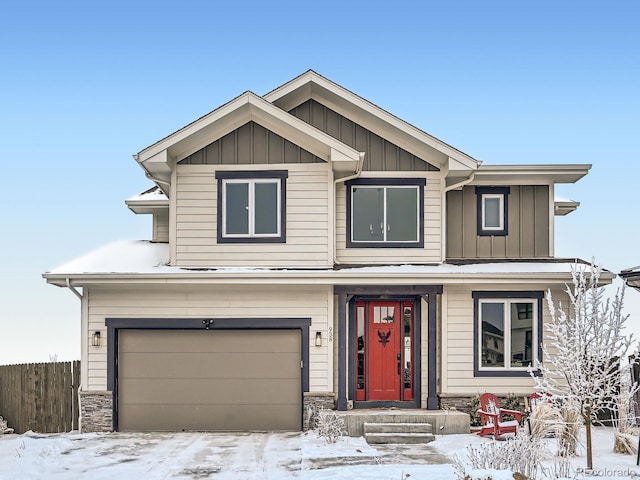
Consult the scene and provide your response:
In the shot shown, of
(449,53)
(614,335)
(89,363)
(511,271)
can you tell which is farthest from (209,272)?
(449,53)

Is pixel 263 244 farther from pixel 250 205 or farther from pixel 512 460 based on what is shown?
pixel 512 460

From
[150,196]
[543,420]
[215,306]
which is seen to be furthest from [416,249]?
[150,196]

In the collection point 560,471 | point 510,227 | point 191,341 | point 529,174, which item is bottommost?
point 560,471

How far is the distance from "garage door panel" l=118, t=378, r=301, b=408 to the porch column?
889 mm

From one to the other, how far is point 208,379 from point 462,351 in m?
5.19

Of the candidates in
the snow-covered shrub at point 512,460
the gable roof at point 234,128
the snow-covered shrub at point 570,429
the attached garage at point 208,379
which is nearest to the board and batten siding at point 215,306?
the attached garage at point 208,379

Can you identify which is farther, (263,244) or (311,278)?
(263,244)

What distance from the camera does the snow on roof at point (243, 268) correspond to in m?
13.1

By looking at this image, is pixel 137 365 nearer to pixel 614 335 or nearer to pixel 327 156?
pixel 327 156

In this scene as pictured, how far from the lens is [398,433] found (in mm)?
12328

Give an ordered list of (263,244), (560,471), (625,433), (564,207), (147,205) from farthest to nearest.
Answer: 1. (564,207)
2. (147,205)
3. (263,244)
4. (625,433)
5. (560,471)

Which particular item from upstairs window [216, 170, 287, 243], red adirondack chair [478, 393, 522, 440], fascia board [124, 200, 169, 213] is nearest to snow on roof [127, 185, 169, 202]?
fascia board [124, 200, 169, 213]

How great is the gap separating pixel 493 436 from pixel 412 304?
3147mm

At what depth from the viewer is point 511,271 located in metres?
13.2
